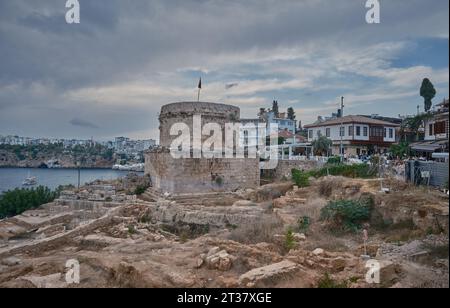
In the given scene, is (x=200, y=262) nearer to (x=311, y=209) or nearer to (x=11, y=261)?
(x=311, y=209)

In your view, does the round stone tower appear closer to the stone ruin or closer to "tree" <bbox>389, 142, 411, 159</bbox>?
the stone ruin

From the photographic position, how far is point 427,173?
485 inches

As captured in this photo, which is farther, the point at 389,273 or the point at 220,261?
the point at 220,261

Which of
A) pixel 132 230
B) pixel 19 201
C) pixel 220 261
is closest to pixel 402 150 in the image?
pixel 132 230

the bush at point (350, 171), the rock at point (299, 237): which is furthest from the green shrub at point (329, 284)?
the bush at point (350, 171)

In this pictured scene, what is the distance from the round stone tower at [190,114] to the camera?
2223cm

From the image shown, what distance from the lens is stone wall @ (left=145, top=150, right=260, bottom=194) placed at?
20094 mm

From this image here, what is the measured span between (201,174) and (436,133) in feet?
47.6

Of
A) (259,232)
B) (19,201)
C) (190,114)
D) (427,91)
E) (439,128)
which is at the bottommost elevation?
(19,201)

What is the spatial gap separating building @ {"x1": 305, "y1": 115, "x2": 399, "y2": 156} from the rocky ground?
1334 cm

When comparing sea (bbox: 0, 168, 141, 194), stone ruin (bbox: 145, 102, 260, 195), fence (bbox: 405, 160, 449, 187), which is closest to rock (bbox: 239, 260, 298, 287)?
fence (bbox: 405, 160, 449, 187)

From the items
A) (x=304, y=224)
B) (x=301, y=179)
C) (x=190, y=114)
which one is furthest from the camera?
Answer: (x=190, y=114)
